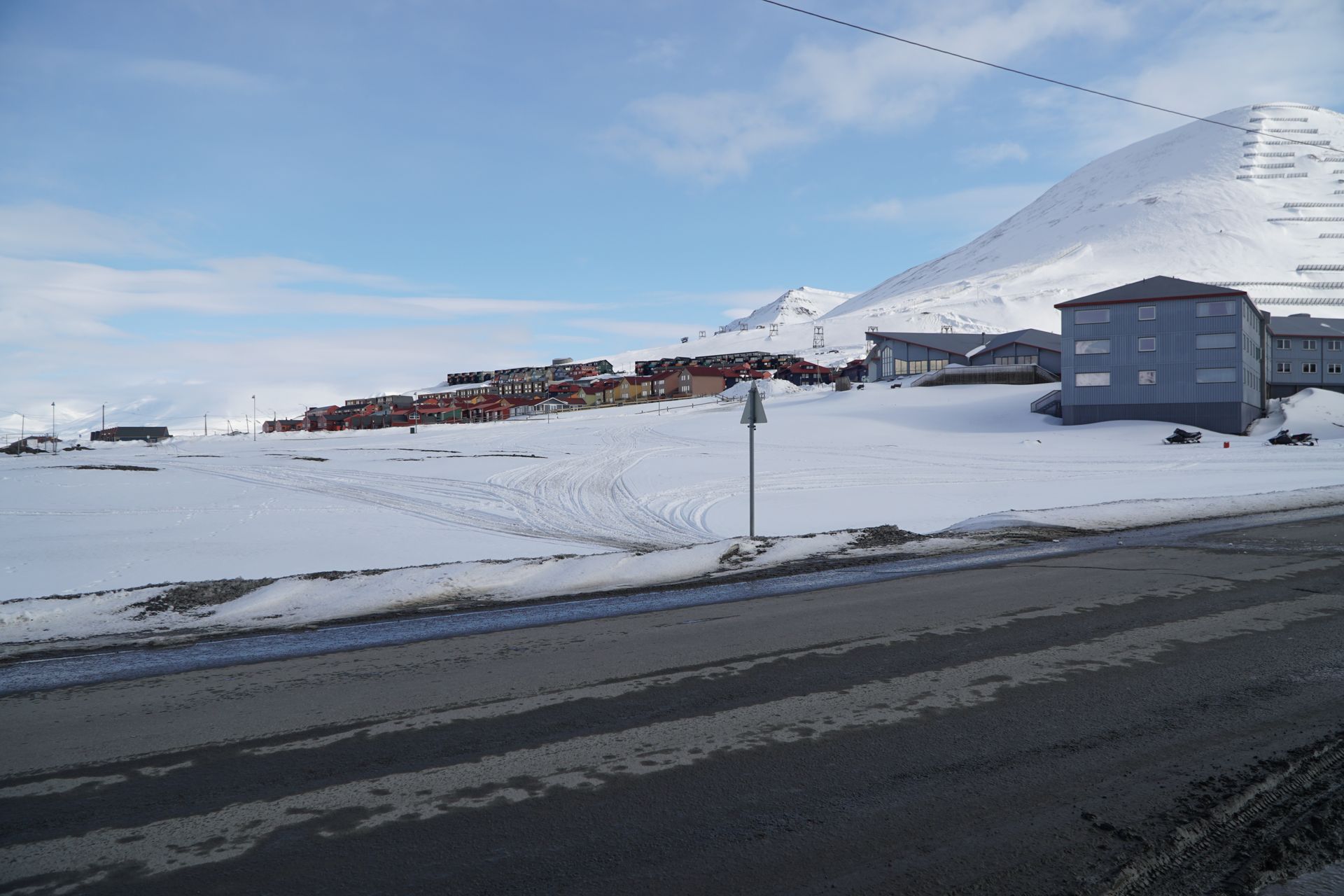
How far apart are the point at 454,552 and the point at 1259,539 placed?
533 inches

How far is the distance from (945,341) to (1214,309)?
39.4 m

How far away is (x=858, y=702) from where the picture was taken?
5.21 m

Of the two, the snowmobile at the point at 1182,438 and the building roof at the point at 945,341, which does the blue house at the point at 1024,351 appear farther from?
the snowmobile at the point at 1182,438

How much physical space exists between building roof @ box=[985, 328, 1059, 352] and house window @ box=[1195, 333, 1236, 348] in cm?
2510

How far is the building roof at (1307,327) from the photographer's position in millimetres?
66438

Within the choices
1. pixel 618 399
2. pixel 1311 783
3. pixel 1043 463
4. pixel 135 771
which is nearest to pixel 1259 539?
pixel 1311 783

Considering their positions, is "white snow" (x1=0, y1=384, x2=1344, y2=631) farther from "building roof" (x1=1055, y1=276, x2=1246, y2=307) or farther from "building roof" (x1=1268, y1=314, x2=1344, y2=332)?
"building roof" (x1=1268, y1=314, x2=1344, y2=332)

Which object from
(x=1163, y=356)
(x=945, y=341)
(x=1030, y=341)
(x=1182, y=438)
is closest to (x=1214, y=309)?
(x=1163, y=356)

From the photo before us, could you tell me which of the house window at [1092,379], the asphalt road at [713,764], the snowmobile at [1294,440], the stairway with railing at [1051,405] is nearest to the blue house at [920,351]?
the stairway with railing at [1051,405]

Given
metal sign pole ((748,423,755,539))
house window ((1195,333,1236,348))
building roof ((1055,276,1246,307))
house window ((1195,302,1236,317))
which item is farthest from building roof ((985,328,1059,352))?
metal sign pole ((748,423,755,539))

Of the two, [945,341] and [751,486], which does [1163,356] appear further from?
[751,486]

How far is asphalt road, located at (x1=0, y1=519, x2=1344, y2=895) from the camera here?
3.36 metres

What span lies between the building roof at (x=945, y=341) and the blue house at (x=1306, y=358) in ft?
83.0

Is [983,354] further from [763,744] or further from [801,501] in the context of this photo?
[763,744]
